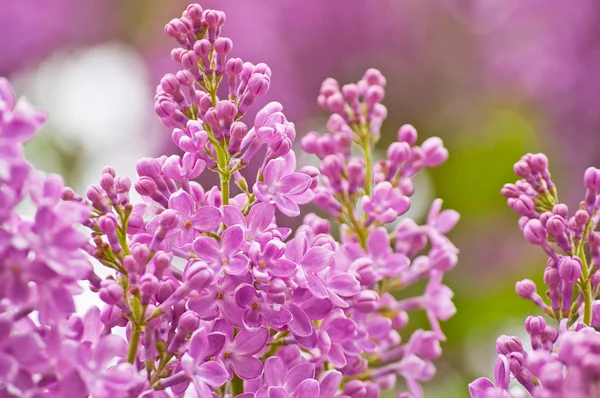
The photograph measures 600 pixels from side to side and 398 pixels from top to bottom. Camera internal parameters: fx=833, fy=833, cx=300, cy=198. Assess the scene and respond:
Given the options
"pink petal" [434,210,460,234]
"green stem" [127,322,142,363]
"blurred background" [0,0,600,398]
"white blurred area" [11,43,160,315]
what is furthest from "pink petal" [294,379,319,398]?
"white blurred area" [11,43,160,315]

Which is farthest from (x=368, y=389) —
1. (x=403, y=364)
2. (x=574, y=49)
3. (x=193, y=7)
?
(x=574, y=49)

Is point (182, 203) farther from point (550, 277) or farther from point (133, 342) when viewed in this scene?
point (550, 277)

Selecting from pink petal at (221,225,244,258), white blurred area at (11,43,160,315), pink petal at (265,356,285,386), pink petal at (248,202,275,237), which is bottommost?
pink petal at (265,356,285,386)

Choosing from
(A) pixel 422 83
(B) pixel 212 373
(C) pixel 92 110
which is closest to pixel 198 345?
(B) pixel 212 373

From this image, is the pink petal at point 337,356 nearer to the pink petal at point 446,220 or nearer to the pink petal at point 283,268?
the pink petal at point 283,268

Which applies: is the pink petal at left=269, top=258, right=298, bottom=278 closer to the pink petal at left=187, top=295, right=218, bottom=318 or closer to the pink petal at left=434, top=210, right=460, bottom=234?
the pink petal at left=187, top=295, right=218, bottom=318

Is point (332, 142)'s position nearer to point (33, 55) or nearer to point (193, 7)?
point (193, 7)
